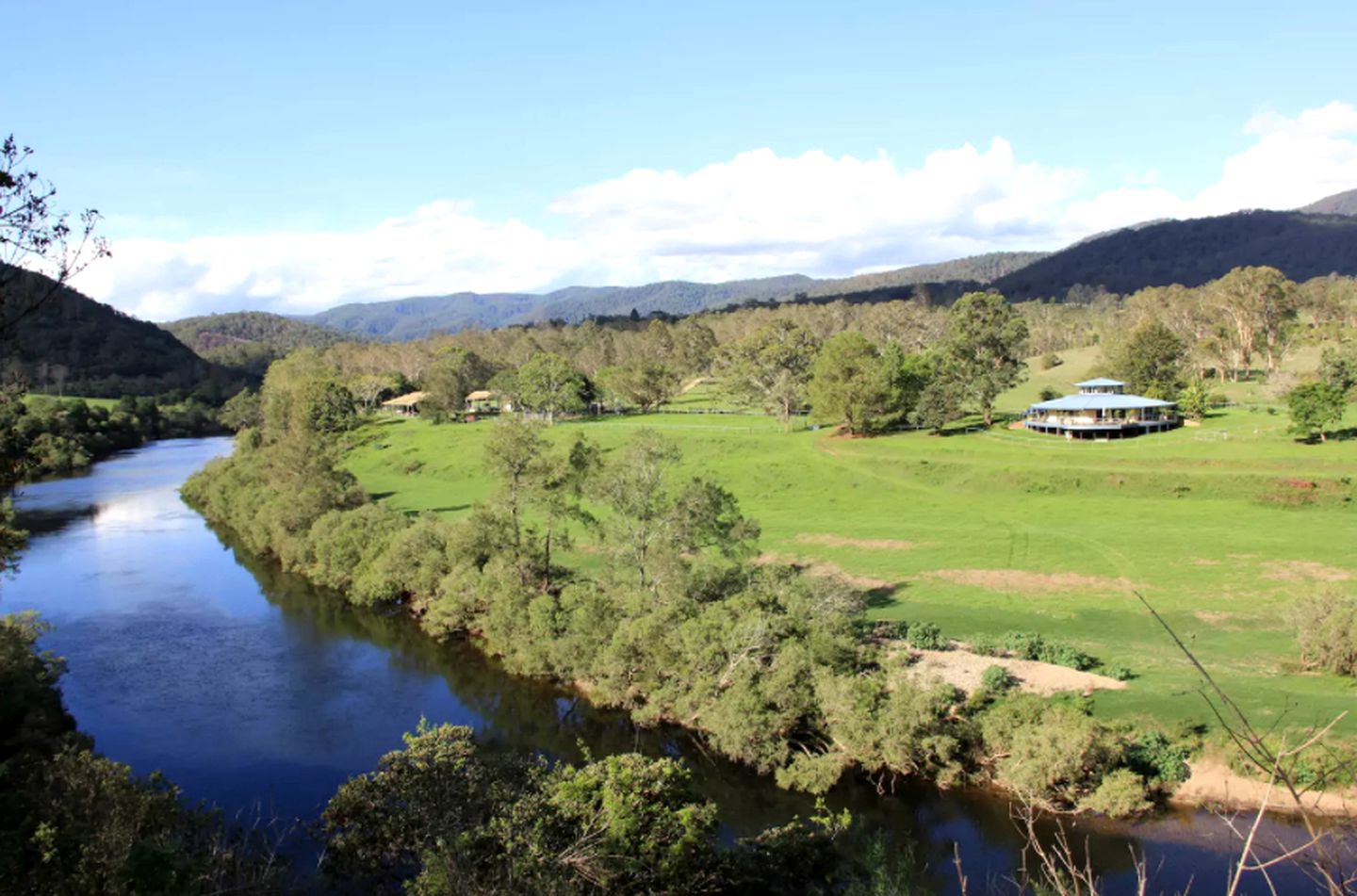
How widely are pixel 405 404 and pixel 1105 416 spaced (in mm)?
83821

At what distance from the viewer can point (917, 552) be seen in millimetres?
48219

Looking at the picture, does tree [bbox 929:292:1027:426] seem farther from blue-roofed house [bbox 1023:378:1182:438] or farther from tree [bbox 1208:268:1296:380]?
tree [bbox 1208:268:1296:380]

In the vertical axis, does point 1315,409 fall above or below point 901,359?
below

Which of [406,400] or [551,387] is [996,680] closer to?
[551,387]

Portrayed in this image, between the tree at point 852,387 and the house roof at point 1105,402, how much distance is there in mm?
13198

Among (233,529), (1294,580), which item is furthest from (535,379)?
(1294,580)

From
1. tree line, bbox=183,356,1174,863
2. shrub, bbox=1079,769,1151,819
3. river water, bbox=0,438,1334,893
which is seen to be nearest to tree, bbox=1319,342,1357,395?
tree line, bbox=183,356,1174,863

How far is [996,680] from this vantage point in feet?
97.9

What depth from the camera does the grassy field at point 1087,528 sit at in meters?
33.3

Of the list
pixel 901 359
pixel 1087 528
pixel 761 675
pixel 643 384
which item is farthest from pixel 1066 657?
pixel 643 384

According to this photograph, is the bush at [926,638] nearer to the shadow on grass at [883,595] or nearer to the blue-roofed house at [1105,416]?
the shadow on grass at [883,595]

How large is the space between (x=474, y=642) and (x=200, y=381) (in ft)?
515

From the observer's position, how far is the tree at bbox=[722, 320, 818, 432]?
92.6 meters

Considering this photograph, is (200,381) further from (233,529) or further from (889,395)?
(889,395)
